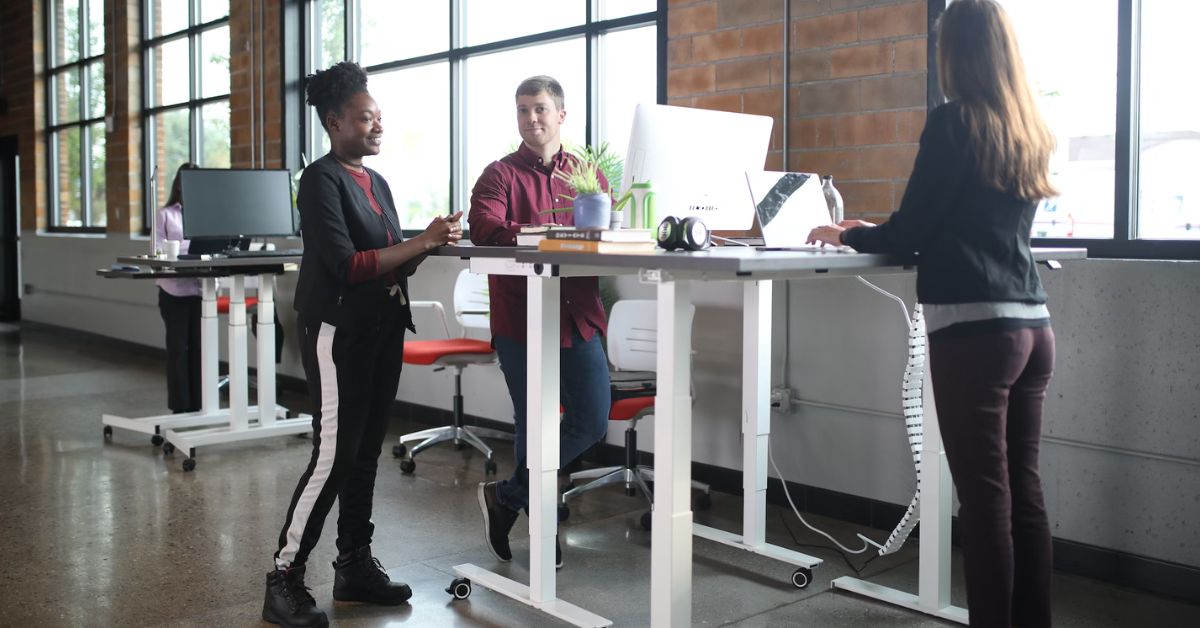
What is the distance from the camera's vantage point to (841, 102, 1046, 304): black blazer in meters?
1.99

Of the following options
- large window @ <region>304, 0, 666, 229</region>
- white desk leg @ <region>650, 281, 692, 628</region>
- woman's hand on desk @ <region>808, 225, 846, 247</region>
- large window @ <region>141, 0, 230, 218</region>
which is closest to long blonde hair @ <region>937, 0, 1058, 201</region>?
woman's hand on desk @ <region>808, 225, 846, 247</region>

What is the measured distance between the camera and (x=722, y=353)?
13.2ft

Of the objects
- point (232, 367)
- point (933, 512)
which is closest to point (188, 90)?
point (232, 367)

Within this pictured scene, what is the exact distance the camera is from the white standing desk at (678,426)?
2176 millimetres

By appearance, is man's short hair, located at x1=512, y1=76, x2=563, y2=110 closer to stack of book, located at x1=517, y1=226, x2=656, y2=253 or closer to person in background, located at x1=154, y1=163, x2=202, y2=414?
stack of book, located at x1=517, y1=226, x2=656, y2=253

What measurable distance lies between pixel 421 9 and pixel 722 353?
9.98ft

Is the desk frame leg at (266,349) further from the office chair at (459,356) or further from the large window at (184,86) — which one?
the large window at (184,86)

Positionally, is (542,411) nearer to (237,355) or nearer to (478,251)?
(478,251)

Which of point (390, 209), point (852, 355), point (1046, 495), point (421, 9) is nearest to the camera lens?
point (390, 209)

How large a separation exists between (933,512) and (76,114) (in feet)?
31.6

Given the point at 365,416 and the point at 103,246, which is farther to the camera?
the point at 103,246

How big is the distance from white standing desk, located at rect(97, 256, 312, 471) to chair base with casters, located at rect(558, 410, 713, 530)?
175 centimetres

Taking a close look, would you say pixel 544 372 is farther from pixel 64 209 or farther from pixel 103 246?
pixel 64 209

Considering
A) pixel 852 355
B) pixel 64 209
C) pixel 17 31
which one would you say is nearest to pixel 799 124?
pixel 852 355
